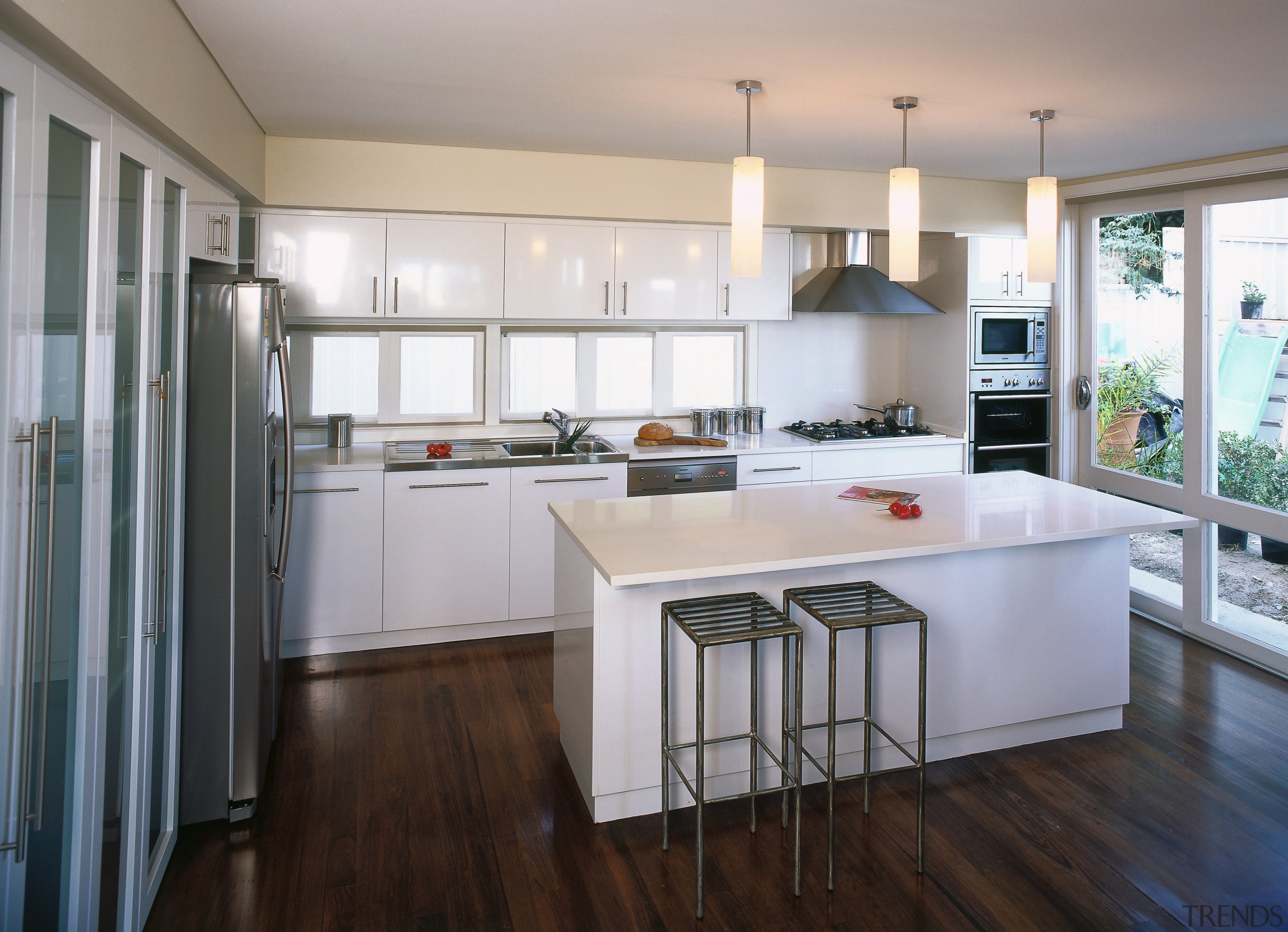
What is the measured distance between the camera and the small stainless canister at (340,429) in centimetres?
455

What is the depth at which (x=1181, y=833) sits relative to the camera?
2.67 meters

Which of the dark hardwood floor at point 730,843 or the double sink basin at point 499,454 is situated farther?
the double sink basin at point 499,454

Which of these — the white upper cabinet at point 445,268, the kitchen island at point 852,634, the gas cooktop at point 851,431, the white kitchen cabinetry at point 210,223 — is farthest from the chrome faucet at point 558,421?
the white kitchen cabinetry at point 210,223

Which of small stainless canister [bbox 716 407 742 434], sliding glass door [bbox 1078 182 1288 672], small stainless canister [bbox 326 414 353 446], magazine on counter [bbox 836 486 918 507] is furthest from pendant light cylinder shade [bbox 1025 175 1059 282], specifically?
small stainless canister [bbox 326 414 353 446]

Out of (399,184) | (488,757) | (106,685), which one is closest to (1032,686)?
(488,757)

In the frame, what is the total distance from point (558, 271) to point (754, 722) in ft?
9.26

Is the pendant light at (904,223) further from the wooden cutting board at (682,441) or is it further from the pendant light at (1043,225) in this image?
the wooden cutting board at (682,441)

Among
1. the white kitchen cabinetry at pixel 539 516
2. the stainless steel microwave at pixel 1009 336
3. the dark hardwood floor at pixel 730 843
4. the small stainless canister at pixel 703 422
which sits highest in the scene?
the stainless steel microwave at pixel 1009 336

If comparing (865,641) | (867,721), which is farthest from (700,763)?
(865,641)

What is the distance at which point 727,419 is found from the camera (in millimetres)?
5195

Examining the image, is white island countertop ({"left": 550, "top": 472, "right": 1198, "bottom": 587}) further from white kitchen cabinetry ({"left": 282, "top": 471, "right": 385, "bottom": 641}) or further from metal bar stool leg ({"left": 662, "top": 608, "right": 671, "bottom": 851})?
white kitchen cabinetry ({"left": 282, "top": 471, "right": 385, "bottom": 641})

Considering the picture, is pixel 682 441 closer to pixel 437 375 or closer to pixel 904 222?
pixel 437 375

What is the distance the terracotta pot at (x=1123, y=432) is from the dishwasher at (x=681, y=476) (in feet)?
7.44

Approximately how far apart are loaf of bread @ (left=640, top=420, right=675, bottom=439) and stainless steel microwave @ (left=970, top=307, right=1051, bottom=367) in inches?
72.8
